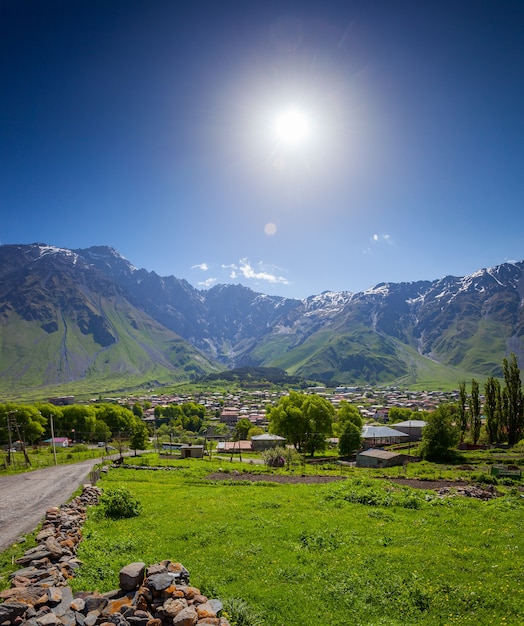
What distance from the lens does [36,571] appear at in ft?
47.8

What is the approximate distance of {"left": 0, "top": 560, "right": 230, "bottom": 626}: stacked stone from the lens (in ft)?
35.5

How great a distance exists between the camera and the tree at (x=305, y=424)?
243 feet

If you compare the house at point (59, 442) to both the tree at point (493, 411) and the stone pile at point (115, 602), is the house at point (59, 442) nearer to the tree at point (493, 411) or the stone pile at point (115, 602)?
the stone pile at point (115, 602)

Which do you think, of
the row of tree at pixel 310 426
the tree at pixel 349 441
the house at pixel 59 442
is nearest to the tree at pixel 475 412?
the row of tree at pixel 310 426

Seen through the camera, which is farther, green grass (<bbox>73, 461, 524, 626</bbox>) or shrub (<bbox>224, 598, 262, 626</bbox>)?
green grass (<bbox>73, 461, 524, 626</bbox>)

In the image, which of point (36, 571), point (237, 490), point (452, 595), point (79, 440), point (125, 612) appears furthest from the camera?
point (79, 440)

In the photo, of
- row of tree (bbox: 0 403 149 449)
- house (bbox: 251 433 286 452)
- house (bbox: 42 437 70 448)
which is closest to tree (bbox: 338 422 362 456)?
A: house (bbox: 251 433 286 452)

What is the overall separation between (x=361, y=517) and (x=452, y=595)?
33.7ft

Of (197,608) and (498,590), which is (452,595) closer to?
(498,590)

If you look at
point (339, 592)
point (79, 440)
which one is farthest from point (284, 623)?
point (79, 440)

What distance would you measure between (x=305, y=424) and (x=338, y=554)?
59.5 metres

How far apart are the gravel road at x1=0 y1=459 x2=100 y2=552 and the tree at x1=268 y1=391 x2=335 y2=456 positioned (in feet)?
127

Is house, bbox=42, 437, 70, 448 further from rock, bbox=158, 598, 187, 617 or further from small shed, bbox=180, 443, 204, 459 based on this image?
rock, bbox=158, 598, 187, 617

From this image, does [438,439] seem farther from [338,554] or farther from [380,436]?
[338,554]
